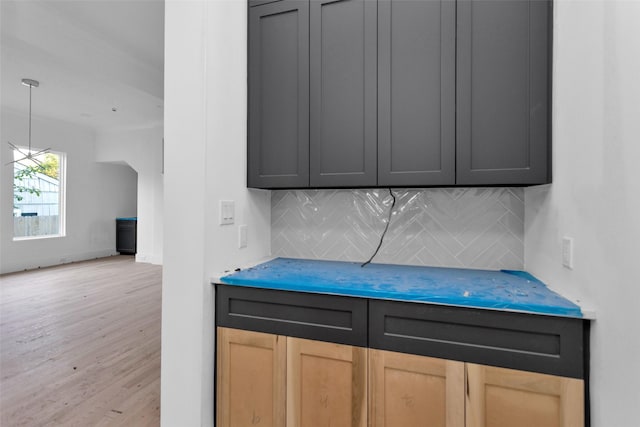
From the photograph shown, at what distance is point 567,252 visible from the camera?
4.13 feet

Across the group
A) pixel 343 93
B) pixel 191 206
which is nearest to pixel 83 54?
pixel 191 206

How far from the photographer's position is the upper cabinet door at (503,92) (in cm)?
143

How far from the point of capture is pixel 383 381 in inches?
51.4

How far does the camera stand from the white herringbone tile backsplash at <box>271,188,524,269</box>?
1751 mm

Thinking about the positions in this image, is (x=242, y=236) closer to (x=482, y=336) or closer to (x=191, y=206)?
(x=191, y=206)

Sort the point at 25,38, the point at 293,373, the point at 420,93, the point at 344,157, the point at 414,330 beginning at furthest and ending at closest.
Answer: the point at 25,38
the point at 344,157
the point at 420,93
the point at 293,373
the point at 414,330

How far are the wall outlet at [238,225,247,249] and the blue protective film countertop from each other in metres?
0.15

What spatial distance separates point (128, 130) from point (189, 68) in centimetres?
639

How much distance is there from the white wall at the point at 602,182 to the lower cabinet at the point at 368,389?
0.21 metres

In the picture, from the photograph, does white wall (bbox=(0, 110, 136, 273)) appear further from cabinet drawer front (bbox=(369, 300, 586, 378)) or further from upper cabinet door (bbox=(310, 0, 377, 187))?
cabinet drawer front (bbox=(369, 300, 586, 378))

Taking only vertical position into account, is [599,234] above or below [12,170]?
below

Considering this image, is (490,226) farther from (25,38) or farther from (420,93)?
Result: (25,38)

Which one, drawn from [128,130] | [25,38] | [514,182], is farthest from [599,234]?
[128,130]

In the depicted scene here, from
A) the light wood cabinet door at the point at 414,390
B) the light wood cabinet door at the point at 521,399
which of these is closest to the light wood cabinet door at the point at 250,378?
the light wood cabinet door at the point at 414,390
